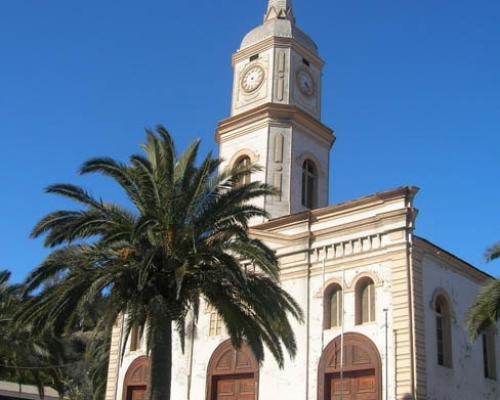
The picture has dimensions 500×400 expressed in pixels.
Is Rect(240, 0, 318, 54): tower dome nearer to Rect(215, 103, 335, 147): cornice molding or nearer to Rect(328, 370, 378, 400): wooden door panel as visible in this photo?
Rect(215, 103, 335, 147): cornice molding

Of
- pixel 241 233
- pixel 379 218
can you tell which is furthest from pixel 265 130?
pixel 241 233

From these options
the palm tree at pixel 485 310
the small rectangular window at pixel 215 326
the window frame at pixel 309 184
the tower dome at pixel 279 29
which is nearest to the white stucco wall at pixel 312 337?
the small rectangular window at pixel 215 326

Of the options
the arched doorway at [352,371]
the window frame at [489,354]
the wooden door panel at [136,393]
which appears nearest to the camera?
A: the arched doorway at [352,371]

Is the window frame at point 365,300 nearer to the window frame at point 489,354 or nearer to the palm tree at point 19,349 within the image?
the window frame at point 489,354

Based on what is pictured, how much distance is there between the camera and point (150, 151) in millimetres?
19625

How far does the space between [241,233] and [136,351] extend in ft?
47.9

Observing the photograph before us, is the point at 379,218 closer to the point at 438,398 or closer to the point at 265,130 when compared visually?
the point at 438,398

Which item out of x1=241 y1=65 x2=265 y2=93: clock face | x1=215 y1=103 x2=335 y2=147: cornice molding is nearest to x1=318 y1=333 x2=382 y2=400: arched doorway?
x1=215 y1=103 x2=335 y2=147: cornice molding

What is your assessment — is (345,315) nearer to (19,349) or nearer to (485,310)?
(485,310)

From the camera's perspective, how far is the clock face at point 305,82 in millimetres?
34125

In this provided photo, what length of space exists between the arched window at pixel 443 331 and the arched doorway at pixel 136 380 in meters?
13.1

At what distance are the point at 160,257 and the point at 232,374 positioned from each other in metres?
10.5

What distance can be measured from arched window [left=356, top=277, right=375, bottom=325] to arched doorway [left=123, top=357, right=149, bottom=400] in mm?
10946

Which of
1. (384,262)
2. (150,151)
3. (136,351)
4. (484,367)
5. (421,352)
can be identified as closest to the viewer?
(150,151)
